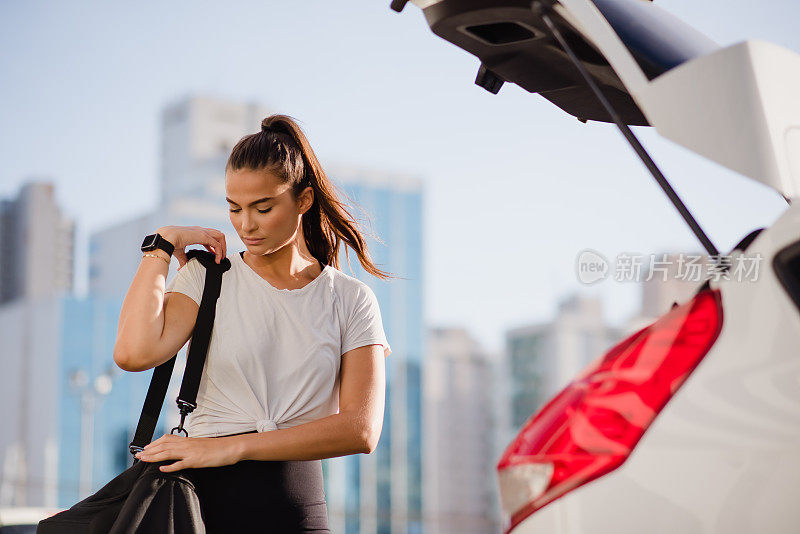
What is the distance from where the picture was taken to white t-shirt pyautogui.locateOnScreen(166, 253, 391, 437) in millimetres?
2285

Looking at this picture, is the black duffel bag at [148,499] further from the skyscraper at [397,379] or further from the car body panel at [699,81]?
the skyscraper at [397,379]

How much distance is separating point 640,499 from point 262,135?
1.43m

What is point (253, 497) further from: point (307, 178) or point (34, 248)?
point (34, 248)

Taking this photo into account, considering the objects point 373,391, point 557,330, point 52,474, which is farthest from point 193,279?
point 557,330

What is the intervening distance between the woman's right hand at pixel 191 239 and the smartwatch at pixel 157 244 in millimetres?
15

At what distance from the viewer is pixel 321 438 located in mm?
2260

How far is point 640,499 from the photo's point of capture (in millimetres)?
1453

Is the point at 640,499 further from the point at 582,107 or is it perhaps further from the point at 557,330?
the point at 557,330

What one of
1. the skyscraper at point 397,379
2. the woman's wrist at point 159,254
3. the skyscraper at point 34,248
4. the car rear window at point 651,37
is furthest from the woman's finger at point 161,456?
the skyscraper at point 34,248

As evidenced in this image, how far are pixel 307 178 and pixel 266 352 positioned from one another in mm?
493

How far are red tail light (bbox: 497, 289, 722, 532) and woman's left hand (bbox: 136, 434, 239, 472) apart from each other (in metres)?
0.79

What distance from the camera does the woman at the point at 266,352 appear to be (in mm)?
2229

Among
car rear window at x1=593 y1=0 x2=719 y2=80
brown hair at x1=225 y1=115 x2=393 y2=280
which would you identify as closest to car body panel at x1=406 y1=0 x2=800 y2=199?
car rear window at x1=593 y1=0 x2=719 y2=80

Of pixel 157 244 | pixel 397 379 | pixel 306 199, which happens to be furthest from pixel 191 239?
pixel 397 379
